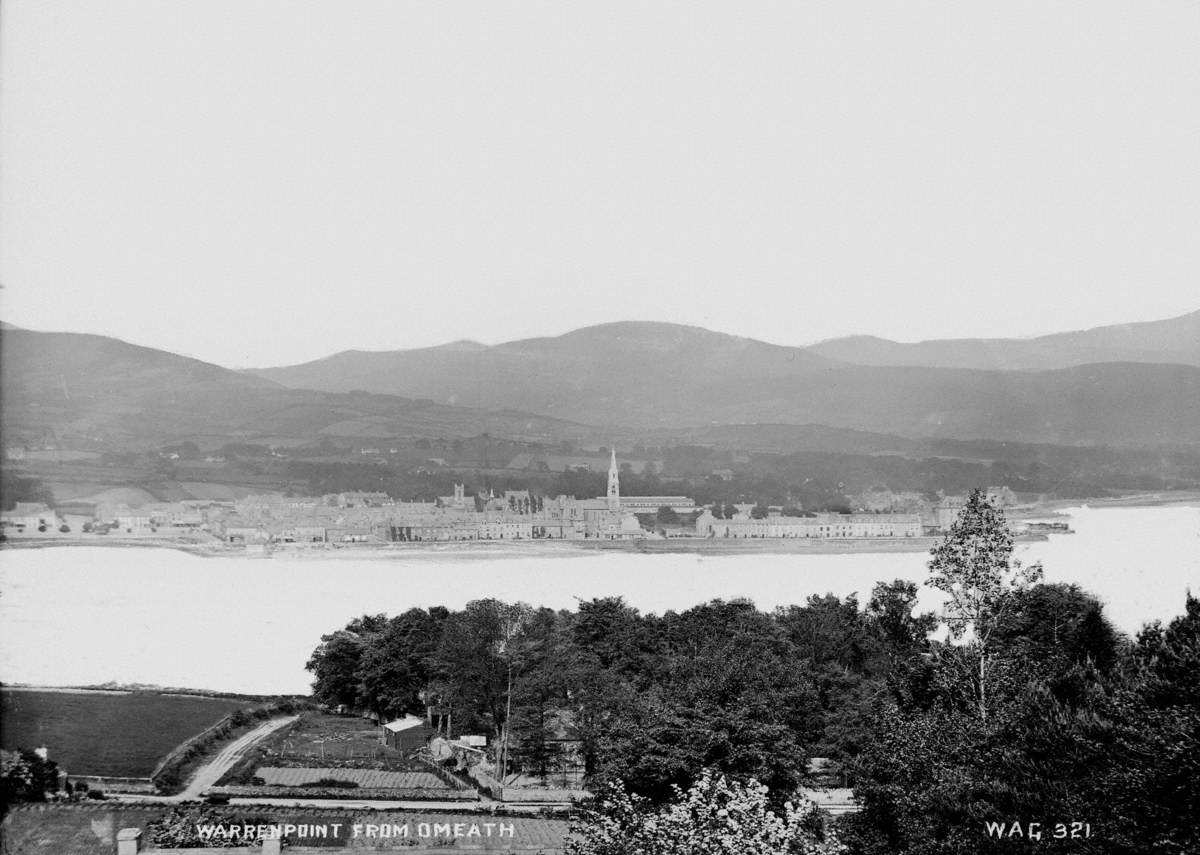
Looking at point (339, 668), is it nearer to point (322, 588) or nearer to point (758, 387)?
point (322, 588)

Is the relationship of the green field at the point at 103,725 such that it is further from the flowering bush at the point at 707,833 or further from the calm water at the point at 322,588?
the flowering bush at the point at 707,833

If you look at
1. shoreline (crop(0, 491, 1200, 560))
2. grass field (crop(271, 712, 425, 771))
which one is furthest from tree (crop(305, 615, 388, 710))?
shoreline (crop(0, 491, 1200, 560))

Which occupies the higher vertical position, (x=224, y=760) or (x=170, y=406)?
(x=170, y=406)

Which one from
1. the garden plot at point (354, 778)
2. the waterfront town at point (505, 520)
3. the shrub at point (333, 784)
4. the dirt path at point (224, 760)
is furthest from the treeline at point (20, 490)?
the shrub at point (333, 784)

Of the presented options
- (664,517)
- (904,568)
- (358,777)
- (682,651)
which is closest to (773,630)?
(682,651)

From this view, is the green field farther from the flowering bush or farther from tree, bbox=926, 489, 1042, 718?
tree, bbox=926, 489, 1042, 718

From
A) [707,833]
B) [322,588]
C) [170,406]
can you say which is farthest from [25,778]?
[170,406]

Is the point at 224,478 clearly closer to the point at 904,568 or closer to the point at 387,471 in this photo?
the point at 387,471
